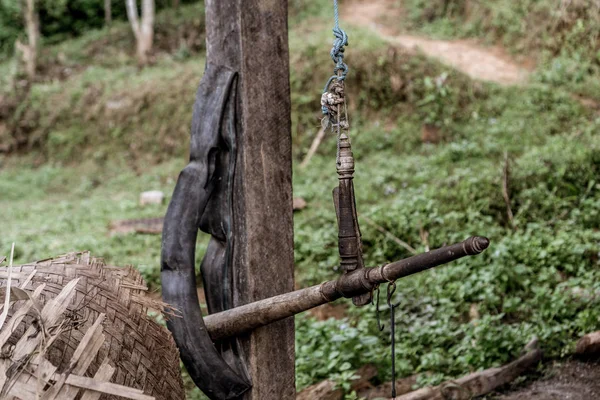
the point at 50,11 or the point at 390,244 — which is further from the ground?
the point at 50,11

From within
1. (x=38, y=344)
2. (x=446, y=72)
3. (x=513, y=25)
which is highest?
(x=513, y=25)

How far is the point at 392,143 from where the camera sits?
908cm

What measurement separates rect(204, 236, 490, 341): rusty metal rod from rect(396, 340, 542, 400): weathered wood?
3.98 feet

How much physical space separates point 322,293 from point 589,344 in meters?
2.13

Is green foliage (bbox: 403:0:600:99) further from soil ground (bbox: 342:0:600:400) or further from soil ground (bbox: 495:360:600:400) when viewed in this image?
soil ground (bbox: 495:360:600:400)

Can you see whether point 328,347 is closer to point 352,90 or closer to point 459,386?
point 459,386

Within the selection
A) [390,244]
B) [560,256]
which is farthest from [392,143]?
[560,256]

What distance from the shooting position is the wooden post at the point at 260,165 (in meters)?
2.83

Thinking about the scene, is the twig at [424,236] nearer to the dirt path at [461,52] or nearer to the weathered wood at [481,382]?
the weathered wood at [481,382]

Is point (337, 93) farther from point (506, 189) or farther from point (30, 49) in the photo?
point (30, 49)

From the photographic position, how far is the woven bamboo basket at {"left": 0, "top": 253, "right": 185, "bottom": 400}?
6.68ft

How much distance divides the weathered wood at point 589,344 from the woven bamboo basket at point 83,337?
243cm

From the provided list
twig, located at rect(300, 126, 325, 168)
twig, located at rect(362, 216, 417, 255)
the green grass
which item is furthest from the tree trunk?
twig, located at rect(362, 216, 417, 255)

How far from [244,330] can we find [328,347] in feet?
5.14
